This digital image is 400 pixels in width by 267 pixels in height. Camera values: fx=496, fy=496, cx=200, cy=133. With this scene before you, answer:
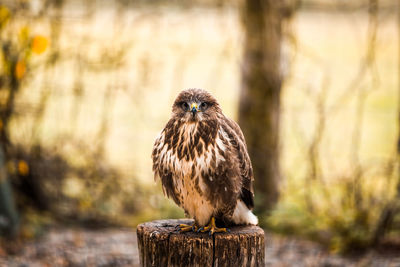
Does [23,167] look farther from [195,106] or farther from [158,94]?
[195,106]

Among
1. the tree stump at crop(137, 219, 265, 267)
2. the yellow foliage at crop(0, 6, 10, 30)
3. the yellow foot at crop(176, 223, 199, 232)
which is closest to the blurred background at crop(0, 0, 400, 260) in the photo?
the yellow foliage at crop(0, 6, 10, 30)

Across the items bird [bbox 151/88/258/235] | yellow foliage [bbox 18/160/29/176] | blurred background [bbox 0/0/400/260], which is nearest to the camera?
bird [bbox 151/88/258/235]

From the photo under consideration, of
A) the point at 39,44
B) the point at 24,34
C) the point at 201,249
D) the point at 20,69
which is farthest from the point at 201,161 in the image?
the point at 20,69

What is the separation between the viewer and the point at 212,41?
673 cm

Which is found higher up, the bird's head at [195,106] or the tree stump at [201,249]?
the bird's head at [195,106]

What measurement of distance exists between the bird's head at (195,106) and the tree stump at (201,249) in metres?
0.74

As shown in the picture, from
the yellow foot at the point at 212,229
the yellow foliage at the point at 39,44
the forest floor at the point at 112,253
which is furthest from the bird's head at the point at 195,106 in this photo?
the yellow foliage at the point at 39,44

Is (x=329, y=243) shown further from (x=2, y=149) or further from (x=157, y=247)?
(x=2, y=149)

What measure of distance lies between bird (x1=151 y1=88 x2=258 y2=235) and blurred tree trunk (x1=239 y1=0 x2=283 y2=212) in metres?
3.25

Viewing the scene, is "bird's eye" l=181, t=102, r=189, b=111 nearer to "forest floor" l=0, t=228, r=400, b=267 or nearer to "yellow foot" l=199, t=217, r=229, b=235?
"yellow foot" l=199, t=217, r=229, b=235

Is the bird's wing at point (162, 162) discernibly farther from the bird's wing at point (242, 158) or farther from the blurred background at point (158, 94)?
the blurred background at point (158, 94)

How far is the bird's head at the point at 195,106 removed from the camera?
3139 millimetres

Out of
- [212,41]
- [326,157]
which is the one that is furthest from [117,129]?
[326,157]

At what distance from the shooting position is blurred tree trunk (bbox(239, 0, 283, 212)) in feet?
21.2
